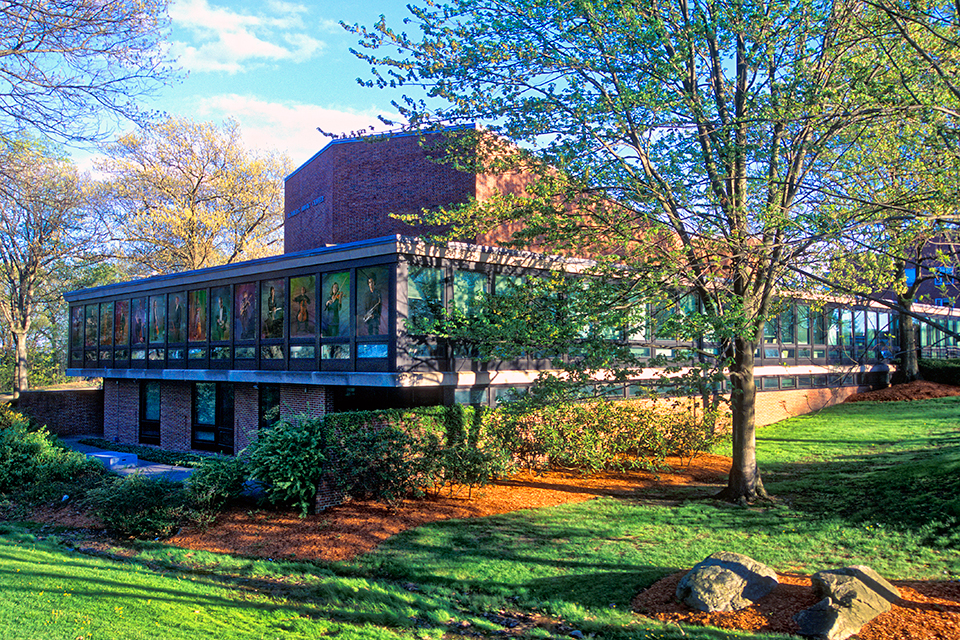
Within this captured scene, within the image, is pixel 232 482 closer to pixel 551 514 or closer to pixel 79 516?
pixel 79 516

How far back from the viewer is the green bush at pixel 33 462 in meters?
15.3

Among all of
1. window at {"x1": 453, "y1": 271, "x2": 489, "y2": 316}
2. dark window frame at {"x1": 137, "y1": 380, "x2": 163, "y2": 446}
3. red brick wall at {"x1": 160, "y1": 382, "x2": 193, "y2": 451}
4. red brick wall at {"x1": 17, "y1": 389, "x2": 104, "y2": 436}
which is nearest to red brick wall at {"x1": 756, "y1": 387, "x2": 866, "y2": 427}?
window at {"x1": 453, "y1": 271, "x2": 489, "y2": 316}

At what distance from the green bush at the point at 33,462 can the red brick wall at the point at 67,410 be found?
36.8ft

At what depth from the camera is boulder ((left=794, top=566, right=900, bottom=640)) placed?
21.1ft

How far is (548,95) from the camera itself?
12.0 m

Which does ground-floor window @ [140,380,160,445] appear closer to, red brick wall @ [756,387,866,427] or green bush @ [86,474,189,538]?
green bush @ [86,474,189,538]

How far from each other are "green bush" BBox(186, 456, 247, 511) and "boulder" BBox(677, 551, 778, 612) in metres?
8.39

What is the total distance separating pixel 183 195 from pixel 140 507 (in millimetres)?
28977

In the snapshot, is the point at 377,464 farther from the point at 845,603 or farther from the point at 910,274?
the point at 910,274

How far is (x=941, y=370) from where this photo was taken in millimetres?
30281

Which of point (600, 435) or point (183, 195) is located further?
point (183, 195)

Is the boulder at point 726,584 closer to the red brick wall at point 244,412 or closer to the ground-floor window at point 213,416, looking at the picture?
the red brick wall at point 244,412

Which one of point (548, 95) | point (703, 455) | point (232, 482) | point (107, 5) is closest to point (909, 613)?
point (548, 95)

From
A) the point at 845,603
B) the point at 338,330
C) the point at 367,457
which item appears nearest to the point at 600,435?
the point at 367,457
